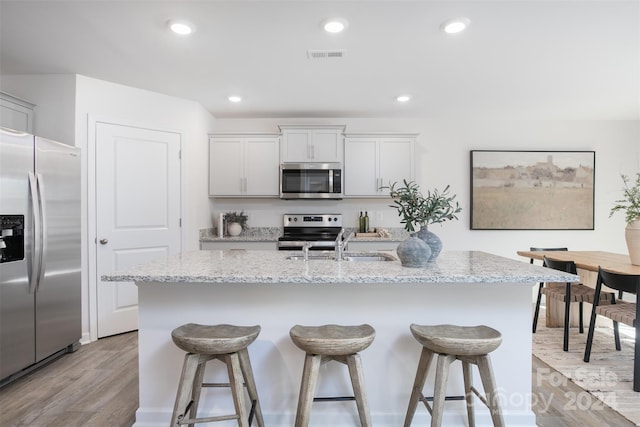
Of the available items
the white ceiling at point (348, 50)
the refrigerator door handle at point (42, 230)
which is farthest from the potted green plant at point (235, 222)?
the refrigerator door handle at point (42, 230)

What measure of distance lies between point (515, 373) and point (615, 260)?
1.89 metres

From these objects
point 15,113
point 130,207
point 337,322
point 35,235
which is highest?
point 15,113

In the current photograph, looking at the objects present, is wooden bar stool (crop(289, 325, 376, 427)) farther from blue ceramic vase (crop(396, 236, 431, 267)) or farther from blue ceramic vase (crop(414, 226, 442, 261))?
blue ceramic vase (crop(414, 226, 442, 261))

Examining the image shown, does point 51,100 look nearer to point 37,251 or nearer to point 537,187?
point 37,251

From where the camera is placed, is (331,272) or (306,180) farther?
(306,180)

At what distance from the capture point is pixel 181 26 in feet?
7.32

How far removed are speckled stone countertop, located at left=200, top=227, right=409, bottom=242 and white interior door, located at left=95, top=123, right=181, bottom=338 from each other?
1.57 ft

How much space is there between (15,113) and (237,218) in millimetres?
2299

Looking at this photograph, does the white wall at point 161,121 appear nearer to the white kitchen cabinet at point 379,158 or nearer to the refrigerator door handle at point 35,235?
the refrigerator door handle at point 35,235

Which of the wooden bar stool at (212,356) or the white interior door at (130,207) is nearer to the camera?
the wooden bar stool at (212,356)

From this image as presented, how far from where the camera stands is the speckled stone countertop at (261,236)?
3.93 meters

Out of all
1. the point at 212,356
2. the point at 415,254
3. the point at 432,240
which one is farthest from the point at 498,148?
the point at 212,356

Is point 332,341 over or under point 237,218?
under

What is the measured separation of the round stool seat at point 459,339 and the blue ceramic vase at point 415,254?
1.04ft
